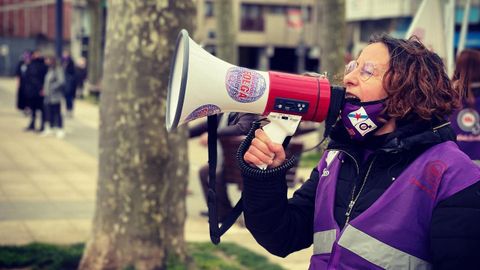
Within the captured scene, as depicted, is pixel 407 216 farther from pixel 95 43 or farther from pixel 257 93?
pixel 95 43

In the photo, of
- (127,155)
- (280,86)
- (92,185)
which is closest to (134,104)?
(127,155)

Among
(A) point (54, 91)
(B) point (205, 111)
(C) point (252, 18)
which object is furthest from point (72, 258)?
(C) point (252, 18)

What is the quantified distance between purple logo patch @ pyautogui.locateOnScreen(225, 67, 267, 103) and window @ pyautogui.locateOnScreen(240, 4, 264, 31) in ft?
180

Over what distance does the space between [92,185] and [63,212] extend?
2.12m

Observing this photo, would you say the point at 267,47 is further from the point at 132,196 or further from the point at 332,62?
the point at 132,196

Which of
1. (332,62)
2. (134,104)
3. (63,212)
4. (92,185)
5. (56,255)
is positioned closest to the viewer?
(134,104)

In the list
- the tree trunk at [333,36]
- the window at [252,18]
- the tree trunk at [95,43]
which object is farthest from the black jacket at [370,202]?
the window at [252,18]

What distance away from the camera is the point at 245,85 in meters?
2.43

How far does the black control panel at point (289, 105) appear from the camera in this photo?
Result: 7.98ft

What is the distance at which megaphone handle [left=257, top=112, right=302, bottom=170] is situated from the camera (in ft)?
8.02

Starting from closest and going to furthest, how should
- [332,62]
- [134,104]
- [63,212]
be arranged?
1. [134,104]
2. [63,212]
3. [332,62]

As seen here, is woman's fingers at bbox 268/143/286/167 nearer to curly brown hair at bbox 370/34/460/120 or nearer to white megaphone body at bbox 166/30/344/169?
white megaphone body at bbox 166/30/344/169

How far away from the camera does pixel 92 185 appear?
10719 millimetres

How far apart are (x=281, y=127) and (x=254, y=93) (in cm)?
13
